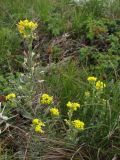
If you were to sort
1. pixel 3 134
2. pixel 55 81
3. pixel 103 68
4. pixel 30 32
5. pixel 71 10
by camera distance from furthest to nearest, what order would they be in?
1. pixel 71 10
2. pixel 103 68
3. pixel 55 81
4. pixel 3 134
5. pixel 30 32

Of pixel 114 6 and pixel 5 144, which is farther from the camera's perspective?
pixel 114 6

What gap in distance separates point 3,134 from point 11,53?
1.22m

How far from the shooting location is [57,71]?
4.32m

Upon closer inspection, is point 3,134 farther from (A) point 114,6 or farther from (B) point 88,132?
(A) point 114,6

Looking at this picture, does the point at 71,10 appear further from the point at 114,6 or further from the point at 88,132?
the point at 88,132

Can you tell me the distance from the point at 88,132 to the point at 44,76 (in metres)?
0.82

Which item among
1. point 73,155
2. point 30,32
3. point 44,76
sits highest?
point 30,32

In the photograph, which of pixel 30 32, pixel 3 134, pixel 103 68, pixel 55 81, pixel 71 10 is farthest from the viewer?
pixel 71 10

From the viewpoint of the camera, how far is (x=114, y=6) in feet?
17.9

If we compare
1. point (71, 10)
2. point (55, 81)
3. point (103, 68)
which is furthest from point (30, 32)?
point (71, 10)

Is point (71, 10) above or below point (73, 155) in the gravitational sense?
above

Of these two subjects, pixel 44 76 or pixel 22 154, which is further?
pixel 44 76

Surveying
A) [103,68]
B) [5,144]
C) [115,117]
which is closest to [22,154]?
[5,144]

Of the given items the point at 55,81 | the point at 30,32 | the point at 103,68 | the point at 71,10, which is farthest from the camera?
the point at 71,10
